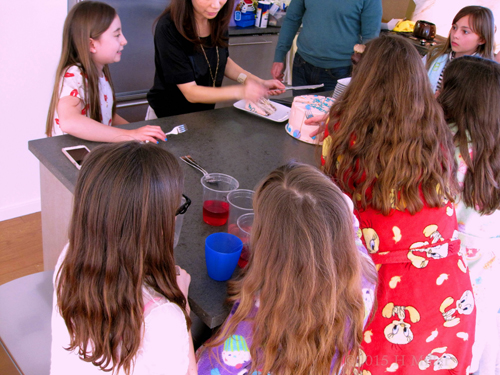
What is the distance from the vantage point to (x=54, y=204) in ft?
4.99

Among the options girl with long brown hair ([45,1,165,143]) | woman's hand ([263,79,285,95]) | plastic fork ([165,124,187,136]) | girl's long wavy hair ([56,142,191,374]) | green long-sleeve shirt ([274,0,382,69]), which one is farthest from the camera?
green long-sleeve shirt ([274,0,382,69])

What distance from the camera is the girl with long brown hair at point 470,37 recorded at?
8.02ft

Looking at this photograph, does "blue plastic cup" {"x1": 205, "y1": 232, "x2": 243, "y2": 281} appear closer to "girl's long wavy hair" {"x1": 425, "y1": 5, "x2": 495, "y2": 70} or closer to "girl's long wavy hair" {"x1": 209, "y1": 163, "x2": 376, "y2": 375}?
"girl's long wavy hair" {"x1": 209, "y1": 163, "x2": 376, "y2": 375}

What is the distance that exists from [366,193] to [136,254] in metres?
0.63

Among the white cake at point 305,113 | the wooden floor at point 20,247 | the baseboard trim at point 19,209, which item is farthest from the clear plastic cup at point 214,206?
the baseboard trim at point 19,209

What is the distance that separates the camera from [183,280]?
0.99 metres

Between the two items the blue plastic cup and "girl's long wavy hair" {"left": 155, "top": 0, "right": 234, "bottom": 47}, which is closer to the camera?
the blue plastic cup

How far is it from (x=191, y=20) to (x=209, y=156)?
59 cm

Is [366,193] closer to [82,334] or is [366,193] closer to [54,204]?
[82,334]

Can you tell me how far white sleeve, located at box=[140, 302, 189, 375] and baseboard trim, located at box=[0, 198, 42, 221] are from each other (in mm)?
1912

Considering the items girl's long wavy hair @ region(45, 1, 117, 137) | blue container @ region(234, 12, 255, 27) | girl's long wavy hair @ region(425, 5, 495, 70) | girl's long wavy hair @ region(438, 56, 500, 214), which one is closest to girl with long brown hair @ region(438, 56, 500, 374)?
girl's long wavy hair @ region(438, 56, 500, 214)

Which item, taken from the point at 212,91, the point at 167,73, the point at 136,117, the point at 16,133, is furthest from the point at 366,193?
the point at 136,117

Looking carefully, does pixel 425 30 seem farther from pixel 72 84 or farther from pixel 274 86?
pixel 72 84

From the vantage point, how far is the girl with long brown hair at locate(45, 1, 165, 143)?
149cm
